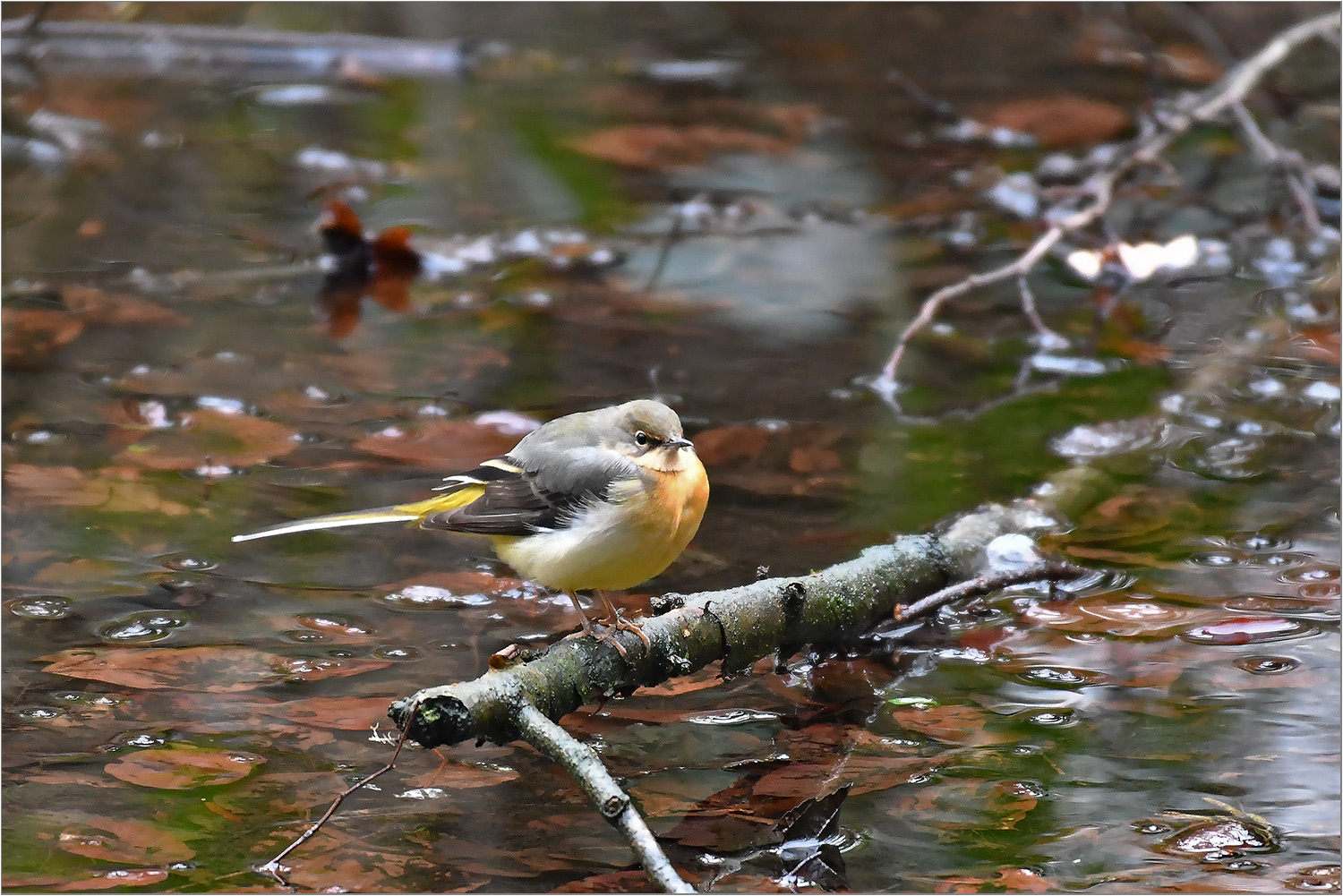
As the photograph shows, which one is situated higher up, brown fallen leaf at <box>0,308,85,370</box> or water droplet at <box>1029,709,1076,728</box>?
brown fallen leaf at <box>0,308,85,370</box>

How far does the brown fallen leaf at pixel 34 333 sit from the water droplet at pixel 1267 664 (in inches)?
217

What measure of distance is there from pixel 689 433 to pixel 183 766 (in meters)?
2.99

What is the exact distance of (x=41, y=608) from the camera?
4.61 m

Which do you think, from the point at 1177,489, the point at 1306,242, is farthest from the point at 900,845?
the point at 1306,242

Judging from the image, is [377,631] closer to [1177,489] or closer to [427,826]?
[427,826]

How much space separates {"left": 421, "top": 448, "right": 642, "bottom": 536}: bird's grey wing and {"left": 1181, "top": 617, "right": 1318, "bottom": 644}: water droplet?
2052 millimetres

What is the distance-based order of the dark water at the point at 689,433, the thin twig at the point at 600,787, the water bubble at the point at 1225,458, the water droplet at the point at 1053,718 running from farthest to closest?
1. the water bubble at the point at 1225,458
2. the water droplet at the point at 1053,718
3. the dark water at the point at 689,433
4. the thin twig at the point at 600,787

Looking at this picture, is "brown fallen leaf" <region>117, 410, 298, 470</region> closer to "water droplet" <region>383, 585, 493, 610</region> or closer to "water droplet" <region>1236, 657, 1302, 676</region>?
"water droplet" <region>383, 585, 493, 610</region>

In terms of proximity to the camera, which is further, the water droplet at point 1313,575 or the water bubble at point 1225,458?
the water bubble at point 1225,458

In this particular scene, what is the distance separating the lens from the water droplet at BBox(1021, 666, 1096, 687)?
14.5 feet

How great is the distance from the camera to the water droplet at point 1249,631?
15.3 feet

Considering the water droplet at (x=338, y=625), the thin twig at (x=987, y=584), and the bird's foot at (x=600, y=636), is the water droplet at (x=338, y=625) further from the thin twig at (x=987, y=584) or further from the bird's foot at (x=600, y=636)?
the thin twig at (x=987, y=584)

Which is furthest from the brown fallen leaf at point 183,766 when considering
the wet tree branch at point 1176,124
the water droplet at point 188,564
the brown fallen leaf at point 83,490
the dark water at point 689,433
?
the wet tree branch at point 1176,124

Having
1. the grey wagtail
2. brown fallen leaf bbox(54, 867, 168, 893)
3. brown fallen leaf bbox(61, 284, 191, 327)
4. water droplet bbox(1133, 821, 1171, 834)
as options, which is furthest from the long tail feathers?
brown fallen leaf bbox(61, 284, 191, 327)
